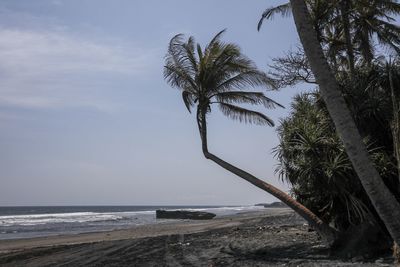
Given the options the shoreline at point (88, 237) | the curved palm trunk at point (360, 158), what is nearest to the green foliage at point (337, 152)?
the curved palm trunk at point (360, 158)

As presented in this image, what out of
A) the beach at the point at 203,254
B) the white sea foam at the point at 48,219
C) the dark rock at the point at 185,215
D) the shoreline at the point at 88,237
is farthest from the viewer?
the white sea foam at the point at 48,219

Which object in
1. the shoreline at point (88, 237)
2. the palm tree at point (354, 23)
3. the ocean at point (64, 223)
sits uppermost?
the palm tree at point (354, 23)

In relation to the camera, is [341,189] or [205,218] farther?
[205,218]

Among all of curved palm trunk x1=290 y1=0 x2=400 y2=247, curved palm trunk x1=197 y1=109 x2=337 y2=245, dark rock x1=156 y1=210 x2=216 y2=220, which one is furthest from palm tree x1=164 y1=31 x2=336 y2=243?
dark rock x1=156 y1=210 x2=216 y2=220

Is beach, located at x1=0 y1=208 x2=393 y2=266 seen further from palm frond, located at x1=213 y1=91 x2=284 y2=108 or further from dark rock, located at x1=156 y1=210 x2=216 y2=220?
dark rock, located at x1=156 y1=210 x2=216 y2=220

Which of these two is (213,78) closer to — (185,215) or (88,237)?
(88,237)

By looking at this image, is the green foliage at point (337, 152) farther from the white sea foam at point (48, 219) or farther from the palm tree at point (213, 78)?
the white sea foam at point (48, 219)

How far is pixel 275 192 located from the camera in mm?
13945

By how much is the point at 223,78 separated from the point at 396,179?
616 cm

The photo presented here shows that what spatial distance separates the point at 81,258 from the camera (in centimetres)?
1578

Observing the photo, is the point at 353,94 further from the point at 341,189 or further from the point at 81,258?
the point at 81,258

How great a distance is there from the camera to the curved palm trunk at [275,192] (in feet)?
43.5

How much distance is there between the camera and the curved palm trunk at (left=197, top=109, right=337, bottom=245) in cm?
1326

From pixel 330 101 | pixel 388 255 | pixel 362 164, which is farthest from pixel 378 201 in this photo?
pixel 388 255
